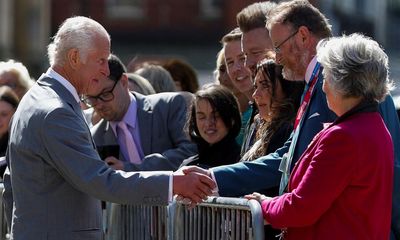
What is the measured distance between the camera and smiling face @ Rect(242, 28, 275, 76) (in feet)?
24.1

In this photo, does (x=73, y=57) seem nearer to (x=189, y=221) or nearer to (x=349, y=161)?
(x=189, y=221)

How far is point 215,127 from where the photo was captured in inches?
286

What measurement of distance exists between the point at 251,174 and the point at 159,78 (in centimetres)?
326

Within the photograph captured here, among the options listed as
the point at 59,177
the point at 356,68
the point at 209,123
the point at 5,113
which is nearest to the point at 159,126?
the point at 209,123

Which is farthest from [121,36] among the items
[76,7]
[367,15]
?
[367,15]

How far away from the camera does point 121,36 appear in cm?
4525

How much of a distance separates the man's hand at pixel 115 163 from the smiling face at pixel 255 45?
1.01 meters

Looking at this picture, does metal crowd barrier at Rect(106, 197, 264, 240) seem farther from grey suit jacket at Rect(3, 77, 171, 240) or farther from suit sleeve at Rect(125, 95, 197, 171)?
suit sleeve at Rect(125, 95, 197, 171)

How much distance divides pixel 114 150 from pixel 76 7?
38.8m

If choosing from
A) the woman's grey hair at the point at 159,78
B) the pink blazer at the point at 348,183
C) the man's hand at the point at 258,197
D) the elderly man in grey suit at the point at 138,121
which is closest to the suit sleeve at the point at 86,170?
the man's hand at the point at 258,197

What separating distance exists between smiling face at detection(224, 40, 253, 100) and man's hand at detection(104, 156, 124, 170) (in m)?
0.96

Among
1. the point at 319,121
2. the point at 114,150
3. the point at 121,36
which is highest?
the point at 319,121

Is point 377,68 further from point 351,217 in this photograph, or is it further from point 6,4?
point 6,4

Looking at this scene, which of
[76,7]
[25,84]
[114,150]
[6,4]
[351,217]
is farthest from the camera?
[76,7]
